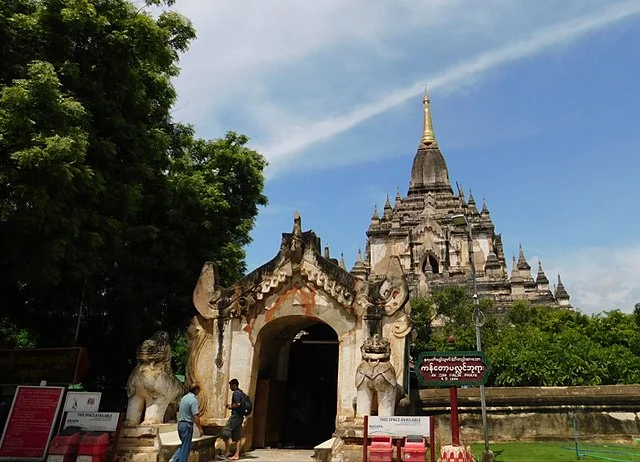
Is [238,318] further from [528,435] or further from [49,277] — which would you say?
[528,435]

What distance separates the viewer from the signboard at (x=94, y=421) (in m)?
9.73

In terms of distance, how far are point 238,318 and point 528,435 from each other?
832cm

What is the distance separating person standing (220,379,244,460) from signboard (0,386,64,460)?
3373 millimetres

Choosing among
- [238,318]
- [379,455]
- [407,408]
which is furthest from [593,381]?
[238,318]

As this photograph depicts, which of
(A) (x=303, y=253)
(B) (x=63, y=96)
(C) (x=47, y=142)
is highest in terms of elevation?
(B) (x=63, y=96)

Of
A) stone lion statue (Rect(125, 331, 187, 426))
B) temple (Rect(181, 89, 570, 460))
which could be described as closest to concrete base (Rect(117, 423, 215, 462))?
stone lion statue (Rect(125, 331, 187, 426))

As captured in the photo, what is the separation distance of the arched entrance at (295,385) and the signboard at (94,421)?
12.9ft

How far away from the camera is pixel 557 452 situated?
39.1 ft

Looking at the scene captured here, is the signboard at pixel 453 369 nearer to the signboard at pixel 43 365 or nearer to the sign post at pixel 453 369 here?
the sign post at pixel 453 369

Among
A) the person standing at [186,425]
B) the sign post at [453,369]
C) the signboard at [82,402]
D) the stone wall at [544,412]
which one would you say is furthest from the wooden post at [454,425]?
the signboard at [82,402]

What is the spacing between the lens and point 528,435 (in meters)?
14.0

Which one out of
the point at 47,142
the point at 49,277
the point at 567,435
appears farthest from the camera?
the point at 567,435

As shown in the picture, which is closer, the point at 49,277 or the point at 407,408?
the point at 407,408

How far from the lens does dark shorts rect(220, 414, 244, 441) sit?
36.7 feet
